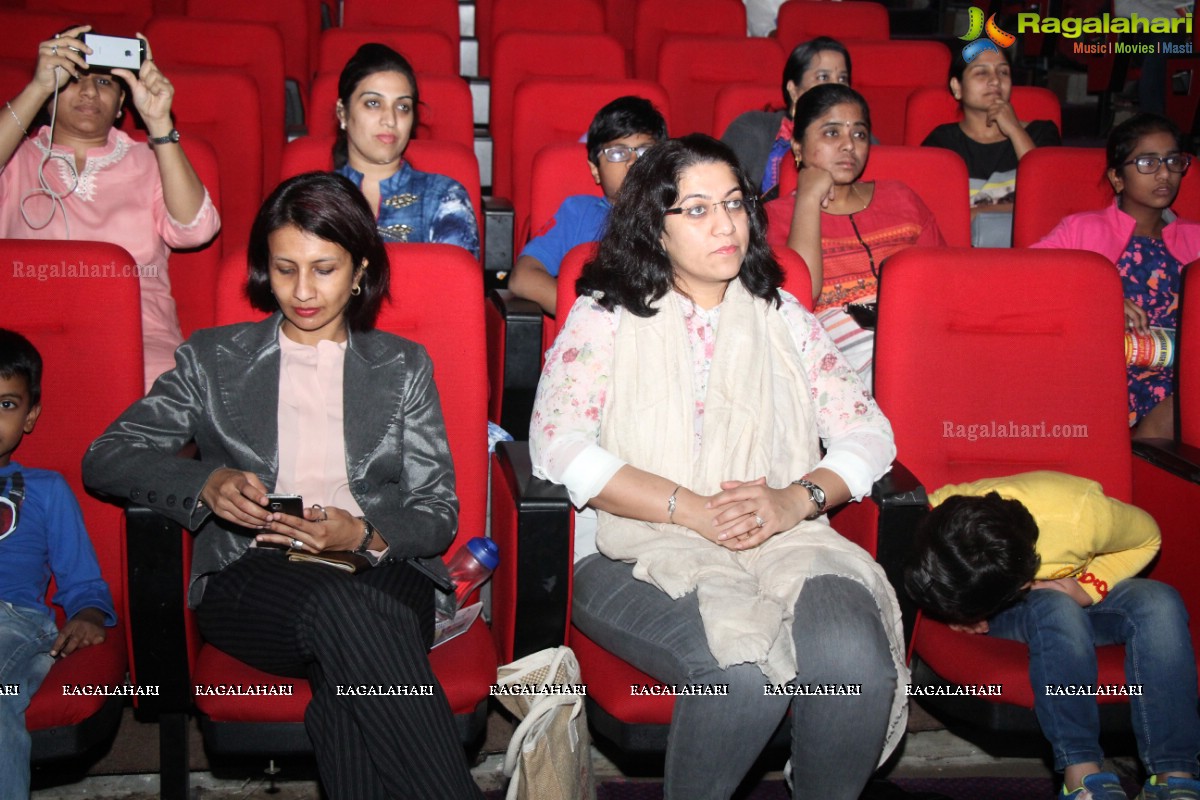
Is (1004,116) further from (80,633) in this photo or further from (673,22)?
(80,633)

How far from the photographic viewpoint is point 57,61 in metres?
2.08

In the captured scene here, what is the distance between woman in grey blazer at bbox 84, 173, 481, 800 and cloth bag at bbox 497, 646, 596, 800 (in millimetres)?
89

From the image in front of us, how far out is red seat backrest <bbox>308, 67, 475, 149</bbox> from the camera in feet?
9.85

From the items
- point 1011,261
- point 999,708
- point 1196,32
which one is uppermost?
point 1196,32

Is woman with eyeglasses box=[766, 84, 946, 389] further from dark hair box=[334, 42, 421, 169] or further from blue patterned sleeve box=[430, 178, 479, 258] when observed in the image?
dark hair box=[334, 42, 421, 169]

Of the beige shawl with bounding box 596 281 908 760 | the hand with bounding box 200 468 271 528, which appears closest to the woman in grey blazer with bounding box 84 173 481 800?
the hand with bounding box 200 468 271 528

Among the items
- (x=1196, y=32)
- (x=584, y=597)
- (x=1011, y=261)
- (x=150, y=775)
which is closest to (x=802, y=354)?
(x=1011, y=261)

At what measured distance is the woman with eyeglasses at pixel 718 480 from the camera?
4.74ft

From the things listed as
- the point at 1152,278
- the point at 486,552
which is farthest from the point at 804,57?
the point at 486,552

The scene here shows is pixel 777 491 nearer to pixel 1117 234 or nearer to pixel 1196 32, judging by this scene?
pixel 1117 234

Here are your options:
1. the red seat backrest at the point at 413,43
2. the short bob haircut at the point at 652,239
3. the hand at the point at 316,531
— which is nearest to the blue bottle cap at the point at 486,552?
the hand at the point at 316,531

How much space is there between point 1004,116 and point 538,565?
7.57 feet

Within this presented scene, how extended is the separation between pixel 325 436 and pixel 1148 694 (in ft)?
4.03

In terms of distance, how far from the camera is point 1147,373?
2281 mm
